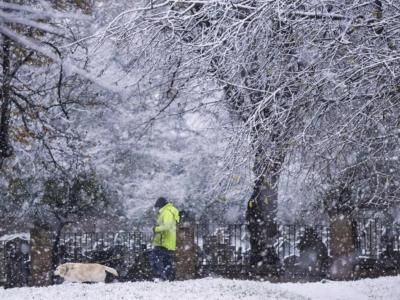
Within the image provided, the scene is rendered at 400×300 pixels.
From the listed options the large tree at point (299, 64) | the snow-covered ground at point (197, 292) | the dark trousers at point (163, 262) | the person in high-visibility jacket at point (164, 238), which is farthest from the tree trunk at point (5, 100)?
the large tree at point (299, 64)

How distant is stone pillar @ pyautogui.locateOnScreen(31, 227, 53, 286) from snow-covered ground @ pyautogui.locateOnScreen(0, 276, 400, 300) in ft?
12.3

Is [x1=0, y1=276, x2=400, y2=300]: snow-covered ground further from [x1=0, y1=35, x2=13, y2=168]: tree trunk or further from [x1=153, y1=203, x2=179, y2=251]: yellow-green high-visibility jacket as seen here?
[x1=0, y1=35, x2=13, y2=168]: tree trunk

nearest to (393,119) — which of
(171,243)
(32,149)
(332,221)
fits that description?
(171,243)

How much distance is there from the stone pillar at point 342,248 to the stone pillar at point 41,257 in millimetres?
6351

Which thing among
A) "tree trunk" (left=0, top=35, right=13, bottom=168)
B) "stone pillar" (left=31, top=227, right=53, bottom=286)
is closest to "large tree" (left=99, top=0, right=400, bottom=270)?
"tree trunk" (left=0, top=35, right=13, bottom=168)

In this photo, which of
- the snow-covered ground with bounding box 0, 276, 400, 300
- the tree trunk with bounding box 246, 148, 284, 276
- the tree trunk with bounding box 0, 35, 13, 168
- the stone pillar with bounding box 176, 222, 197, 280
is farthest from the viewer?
the tree trunk with bounding box 246, 148, 284, 276

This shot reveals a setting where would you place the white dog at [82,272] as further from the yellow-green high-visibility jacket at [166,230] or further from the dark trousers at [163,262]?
the yellow-green high-visibility jacket at [166,230]

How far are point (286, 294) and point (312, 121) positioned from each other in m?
3.56

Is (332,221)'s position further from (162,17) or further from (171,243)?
(162,17)

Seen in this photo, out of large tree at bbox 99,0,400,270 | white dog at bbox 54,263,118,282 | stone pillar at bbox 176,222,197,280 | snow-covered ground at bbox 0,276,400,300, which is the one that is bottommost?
snow-covered ground at bbox 0,276,400,300

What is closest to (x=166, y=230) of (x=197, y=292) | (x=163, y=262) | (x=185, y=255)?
(x=163, y=262)

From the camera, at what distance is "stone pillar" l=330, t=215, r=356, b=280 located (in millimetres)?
16922

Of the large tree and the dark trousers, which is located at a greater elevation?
the large tree

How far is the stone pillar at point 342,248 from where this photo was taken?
16.9m
